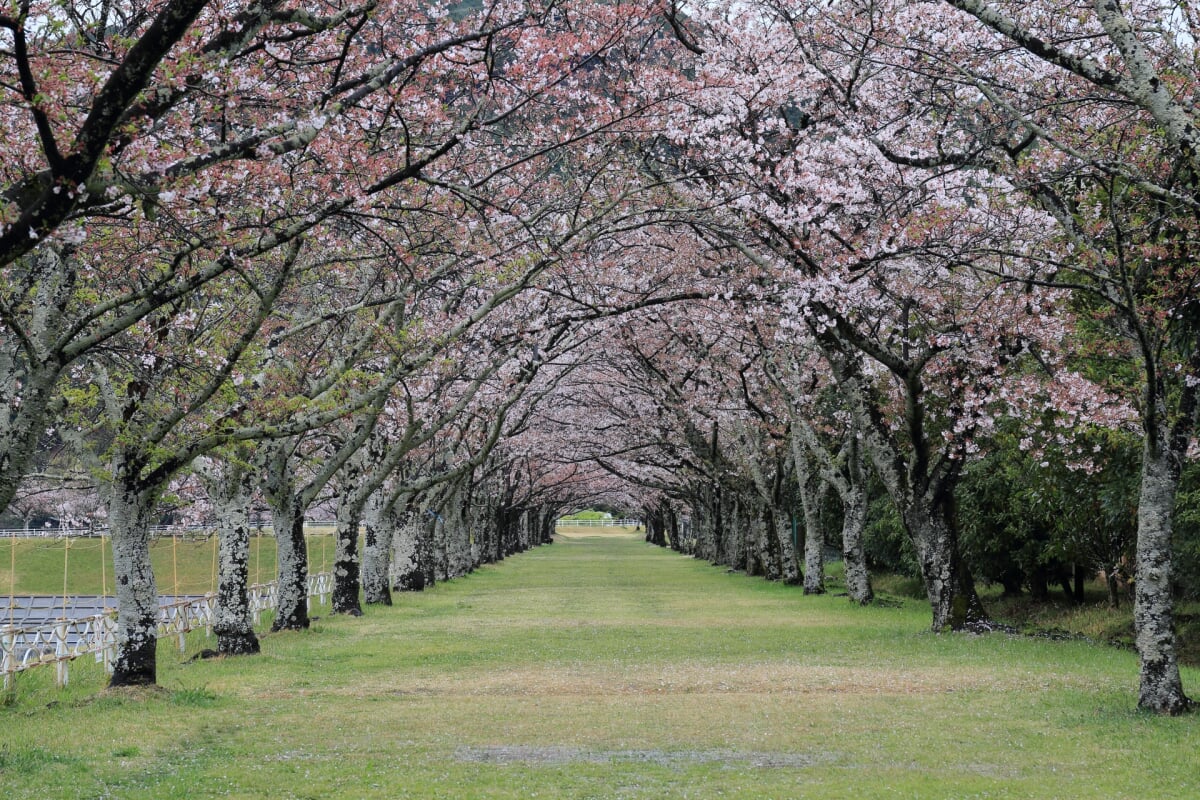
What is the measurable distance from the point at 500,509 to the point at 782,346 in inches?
1479

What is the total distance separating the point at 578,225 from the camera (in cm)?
1723

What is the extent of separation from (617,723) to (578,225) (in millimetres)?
8019

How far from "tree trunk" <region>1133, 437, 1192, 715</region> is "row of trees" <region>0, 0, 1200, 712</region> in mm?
35

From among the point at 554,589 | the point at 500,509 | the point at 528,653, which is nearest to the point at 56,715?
the point at 528,653

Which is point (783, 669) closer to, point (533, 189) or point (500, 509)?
point (533, 189)

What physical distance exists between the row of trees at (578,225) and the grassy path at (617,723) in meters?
1.79

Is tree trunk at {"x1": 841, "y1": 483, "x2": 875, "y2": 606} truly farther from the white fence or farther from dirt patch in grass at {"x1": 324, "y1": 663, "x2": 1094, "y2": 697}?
the white fence

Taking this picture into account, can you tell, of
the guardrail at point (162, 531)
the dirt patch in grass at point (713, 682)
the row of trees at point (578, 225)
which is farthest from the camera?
the guardrail at point (162, 531)

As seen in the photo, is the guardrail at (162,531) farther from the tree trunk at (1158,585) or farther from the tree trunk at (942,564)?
the tree trunk at (1158,585)

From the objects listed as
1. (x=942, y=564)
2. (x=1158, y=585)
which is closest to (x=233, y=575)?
(x=942, y=564)

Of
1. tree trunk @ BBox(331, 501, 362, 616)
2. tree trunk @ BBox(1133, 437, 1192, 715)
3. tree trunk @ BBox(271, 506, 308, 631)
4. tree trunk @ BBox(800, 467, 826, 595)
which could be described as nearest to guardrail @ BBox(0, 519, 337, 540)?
tree trunk @ BBox(331, 501, 362, 616)

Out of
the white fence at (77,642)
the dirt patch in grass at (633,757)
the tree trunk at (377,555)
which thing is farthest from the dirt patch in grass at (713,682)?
the tree trunk at (377,555)

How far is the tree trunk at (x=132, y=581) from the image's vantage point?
1433cm

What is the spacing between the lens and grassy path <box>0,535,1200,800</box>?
367 inches
